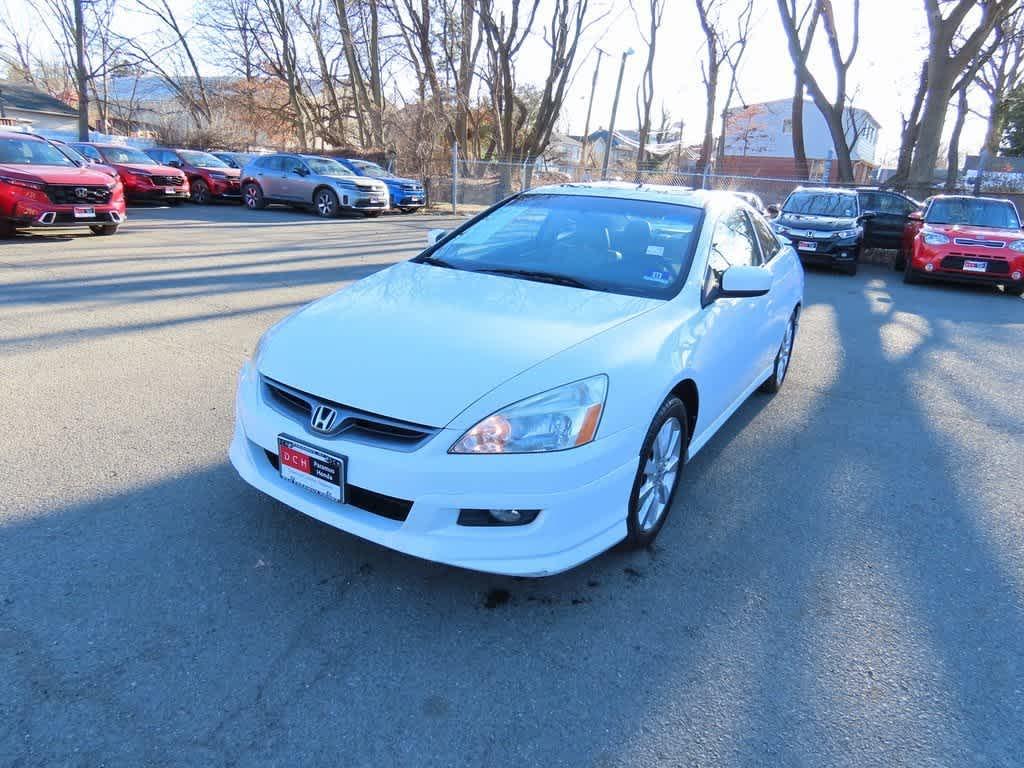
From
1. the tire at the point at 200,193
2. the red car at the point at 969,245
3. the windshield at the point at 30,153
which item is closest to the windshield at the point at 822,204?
the red car at the point at 969,245

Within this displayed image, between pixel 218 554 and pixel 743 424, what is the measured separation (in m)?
3.54

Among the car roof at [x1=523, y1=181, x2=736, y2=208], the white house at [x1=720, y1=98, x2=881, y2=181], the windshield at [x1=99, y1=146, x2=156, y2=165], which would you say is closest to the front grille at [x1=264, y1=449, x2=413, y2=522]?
the car roof at [x1=523, y1=181, x2=736, y2=208]

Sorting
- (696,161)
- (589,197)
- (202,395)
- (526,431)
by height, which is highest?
(696,161)

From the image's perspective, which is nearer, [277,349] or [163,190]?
[277,349]

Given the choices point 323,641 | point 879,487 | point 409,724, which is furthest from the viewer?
point 879,487

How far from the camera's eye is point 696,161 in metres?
46.0

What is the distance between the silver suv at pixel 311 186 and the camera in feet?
58.5

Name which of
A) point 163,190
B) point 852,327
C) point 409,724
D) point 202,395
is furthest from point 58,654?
point 163,190

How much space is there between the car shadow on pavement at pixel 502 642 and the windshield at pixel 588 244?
1.26m

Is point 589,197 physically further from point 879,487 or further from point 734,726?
point 734,726

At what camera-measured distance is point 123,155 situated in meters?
18.0

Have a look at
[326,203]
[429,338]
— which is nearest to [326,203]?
[326,203]

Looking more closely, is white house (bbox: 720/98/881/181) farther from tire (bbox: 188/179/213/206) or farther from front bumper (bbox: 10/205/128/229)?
front bumper (bbox: 10/205/128/229)

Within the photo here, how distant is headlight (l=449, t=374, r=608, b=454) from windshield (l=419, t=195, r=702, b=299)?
1.02 m
